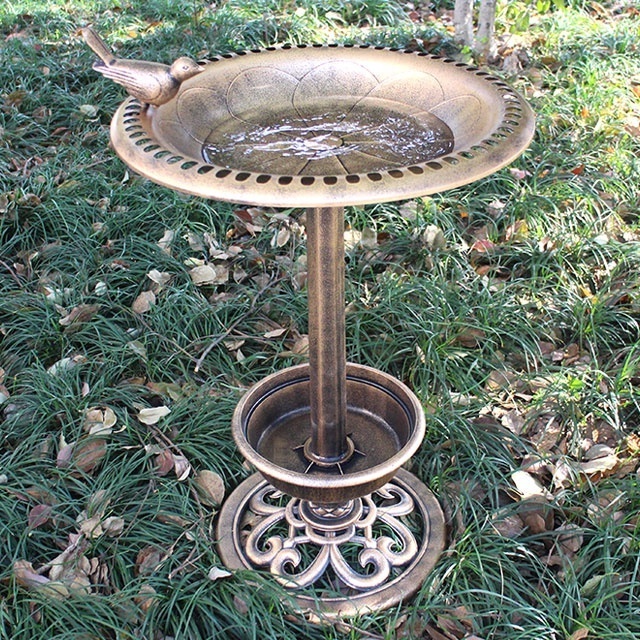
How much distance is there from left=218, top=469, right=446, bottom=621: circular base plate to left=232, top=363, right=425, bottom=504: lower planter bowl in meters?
0.21

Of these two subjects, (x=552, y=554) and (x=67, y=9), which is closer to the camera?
(x=552, y=554)

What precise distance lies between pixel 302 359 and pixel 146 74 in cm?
142

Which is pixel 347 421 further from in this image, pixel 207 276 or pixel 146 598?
pixel 207 276

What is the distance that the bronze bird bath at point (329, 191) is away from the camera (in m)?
1.49

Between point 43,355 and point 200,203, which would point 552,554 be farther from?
point 200,203

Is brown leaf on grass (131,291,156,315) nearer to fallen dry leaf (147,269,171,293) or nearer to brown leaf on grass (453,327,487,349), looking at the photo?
fallen dry leaf (147,269,171,293)

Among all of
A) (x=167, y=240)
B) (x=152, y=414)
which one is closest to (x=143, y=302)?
(x=167, y=240)

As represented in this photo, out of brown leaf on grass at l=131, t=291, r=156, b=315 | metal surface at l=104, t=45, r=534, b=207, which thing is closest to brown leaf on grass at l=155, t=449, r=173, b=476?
brown leaf on grass at l=131, t=291, r=156, b=315

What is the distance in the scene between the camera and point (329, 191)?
4.55 feet

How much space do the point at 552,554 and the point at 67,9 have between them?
5.31 meters

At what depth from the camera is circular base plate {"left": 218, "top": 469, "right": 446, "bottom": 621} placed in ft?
6.93

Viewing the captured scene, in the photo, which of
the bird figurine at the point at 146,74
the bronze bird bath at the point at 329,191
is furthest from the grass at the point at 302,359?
the bird figurine at the point at 146,74

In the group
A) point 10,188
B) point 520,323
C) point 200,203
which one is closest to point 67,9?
point 10,188

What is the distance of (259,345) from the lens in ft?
9.89
